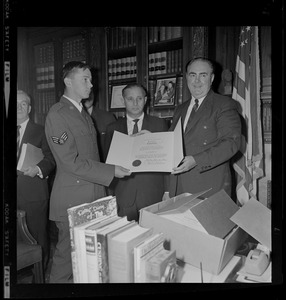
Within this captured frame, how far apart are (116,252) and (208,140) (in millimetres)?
804

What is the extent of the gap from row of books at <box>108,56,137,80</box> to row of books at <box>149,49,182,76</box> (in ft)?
0.35

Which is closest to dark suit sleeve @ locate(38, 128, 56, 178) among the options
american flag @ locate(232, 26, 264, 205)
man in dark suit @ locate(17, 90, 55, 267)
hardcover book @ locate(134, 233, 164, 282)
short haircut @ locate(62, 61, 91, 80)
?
man in dark suit @ locate(17, 90, 55, 267)

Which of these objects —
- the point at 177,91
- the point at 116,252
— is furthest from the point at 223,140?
the point at 116,252

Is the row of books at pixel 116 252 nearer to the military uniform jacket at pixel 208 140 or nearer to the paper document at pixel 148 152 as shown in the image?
the paper document at pixel 148 152

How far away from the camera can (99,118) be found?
180cm

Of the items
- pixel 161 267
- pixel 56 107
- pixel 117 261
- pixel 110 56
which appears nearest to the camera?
pixel 161 267

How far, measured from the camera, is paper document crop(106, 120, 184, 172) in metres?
1.76

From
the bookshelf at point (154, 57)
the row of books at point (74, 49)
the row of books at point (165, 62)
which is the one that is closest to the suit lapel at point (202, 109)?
the bookshelf at point (154, 57)

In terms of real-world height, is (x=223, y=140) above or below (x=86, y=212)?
above

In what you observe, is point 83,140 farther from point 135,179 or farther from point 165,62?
point 165,62

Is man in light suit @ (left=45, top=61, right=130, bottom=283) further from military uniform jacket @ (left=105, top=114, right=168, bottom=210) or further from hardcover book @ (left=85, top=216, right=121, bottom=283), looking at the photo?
hardcover book @ (left=85, top=216, right=121, bottom=283)

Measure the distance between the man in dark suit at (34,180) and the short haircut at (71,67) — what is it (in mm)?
234
